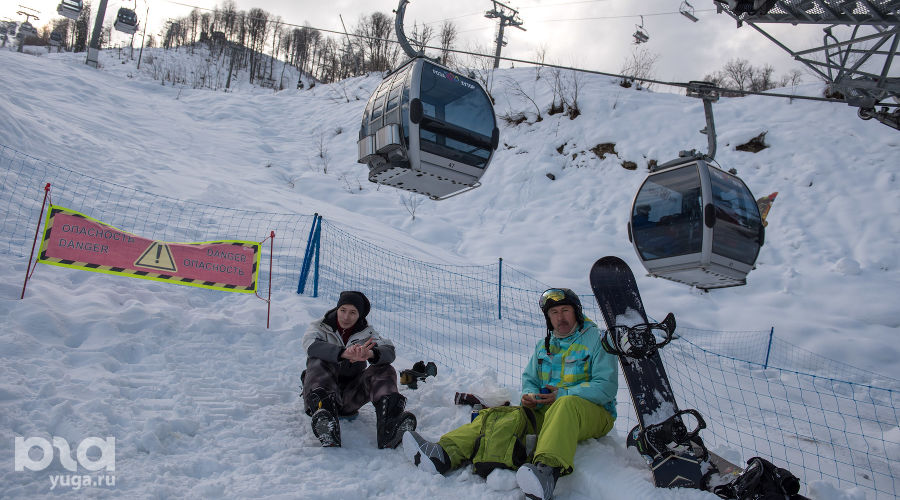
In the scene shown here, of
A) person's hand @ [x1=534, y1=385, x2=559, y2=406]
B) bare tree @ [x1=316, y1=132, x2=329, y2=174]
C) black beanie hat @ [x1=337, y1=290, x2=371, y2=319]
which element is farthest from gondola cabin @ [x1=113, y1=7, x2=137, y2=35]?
person's hand @ [x1=534, y1=385, x2=559, y2=406]

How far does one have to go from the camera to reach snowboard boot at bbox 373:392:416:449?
11.4 feet

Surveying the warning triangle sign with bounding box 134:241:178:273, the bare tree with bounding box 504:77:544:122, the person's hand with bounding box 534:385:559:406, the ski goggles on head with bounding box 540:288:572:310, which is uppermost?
the bare tree with bounding box 504:77:544:122

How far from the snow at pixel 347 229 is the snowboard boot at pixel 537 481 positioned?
20cm

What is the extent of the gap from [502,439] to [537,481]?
465mm

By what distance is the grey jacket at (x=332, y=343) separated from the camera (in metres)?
3.62

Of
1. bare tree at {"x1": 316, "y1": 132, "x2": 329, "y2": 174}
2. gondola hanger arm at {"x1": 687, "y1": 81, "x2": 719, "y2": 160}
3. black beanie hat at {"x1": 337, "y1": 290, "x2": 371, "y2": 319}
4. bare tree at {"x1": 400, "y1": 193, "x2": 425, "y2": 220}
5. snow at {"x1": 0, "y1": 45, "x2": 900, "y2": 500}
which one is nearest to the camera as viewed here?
snow at {"x1": 0, "y1": 45, "x2": 900, "y2": 500}

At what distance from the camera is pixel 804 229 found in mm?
13484

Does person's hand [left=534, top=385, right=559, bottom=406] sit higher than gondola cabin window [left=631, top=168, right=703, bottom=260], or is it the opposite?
gondola cabin window [left=631, top=168, right=703, bottom=260]

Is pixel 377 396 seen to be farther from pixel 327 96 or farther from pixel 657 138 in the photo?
pixel 327 96

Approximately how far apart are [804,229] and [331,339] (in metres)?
14.4

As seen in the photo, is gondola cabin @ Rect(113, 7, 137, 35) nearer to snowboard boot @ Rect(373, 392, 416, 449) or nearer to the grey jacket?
the grey jacket

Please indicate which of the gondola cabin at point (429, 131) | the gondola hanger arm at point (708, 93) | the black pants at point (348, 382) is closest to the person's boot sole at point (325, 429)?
the black pants at point (348, 382)

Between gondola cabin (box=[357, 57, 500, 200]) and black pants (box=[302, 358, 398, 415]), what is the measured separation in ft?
9.89

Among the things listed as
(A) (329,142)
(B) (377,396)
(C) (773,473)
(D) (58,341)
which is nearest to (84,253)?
(D) (58,341)
